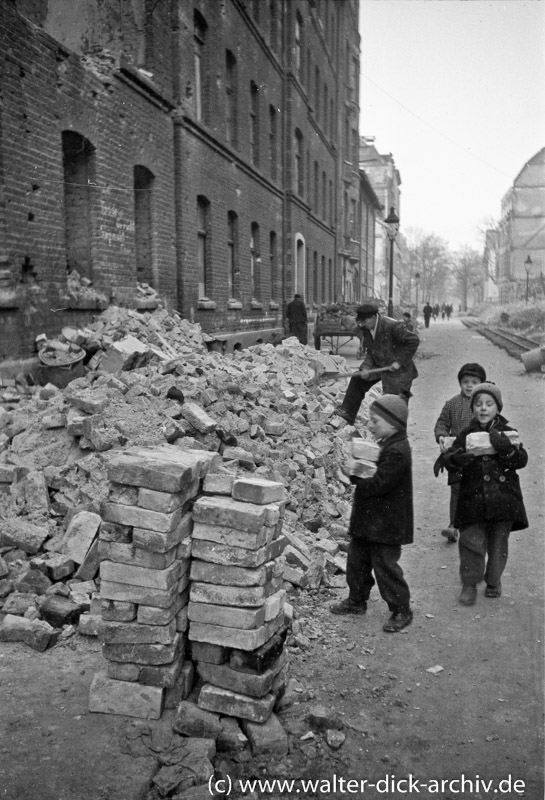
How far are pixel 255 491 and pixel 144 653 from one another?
3.21 feet

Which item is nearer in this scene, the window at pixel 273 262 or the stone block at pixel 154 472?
the stone block at pixel 154 472

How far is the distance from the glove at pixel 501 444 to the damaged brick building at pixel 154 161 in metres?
5.66

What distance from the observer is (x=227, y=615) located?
10.7ft

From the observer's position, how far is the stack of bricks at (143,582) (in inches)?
126

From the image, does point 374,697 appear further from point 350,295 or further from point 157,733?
point 350,295

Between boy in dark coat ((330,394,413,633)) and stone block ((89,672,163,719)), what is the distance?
5.53 ft

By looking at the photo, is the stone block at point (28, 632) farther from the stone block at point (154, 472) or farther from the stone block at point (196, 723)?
the stone block at point (154, 472)

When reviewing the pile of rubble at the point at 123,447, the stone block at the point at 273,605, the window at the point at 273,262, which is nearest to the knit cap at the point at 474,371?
the pile of rubble at the point at 123,447

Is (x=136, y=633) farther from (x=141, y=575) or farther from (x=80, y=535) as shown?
(x=80, y=535)

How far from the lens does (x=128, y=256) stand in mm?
10703

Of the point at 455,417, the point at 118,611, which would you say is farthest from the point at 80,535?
the point at 455,417

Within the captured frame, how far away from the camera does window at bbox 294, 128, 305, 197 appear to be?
23.8 metres

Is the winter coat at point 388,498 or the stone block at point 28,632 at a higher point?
the winter coat at point 388,498

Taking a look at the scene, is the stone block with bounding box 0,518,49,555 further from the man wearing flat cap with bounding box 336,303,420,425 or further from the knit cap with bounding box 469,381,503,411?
the man wearing flat cap with bounding box 336,303,420,425
